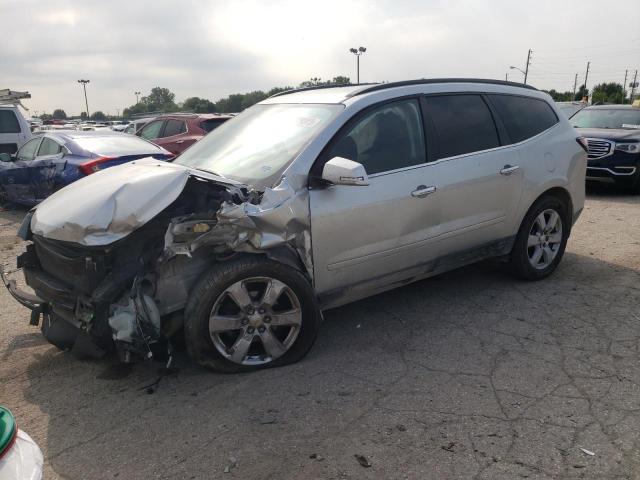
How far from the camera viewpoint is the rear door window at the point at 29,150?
916 centimetres

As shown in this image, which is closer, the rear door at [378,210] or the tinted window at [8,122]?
the rear door at [378,210]

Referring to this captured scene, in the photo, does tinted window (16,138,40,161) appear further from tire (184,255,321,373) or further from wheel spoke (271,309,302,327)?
wheel spoke (271,309,302,327)

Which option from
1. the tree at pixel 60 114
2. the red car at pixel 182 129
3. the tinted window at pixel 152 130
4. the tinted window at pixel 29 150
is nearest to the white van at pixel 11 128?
the tinted window at pixel 29 150

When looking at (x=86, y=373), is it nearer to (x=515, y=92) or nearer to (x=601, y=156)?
(x=515, y=92)

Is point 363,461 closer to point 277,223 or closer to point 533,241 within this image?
point 277,223

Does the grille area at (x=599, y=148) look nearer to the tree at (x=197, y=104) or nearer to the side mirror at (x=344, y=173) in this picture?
the side mirror at (x=344, y=173)

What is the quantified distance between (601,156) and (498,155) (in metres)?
6.67

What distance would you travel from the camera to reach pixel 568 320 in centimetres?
415

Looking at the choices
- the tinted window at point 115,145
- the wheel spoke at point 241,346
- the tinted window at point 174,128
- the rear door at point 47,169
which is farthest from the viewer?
the tinted window at point 174,128

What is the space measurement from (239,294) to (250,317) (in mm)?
169

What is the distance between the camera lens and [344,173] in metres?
3.30

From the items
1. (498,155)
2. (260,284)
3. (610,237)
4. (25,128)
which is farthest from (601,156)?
(25,128)

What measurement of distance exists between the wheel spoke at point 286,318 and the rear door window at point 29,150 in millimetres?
7490

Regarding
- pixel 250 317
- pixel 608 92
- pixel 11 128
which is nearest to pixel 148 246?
pixel 250 317
